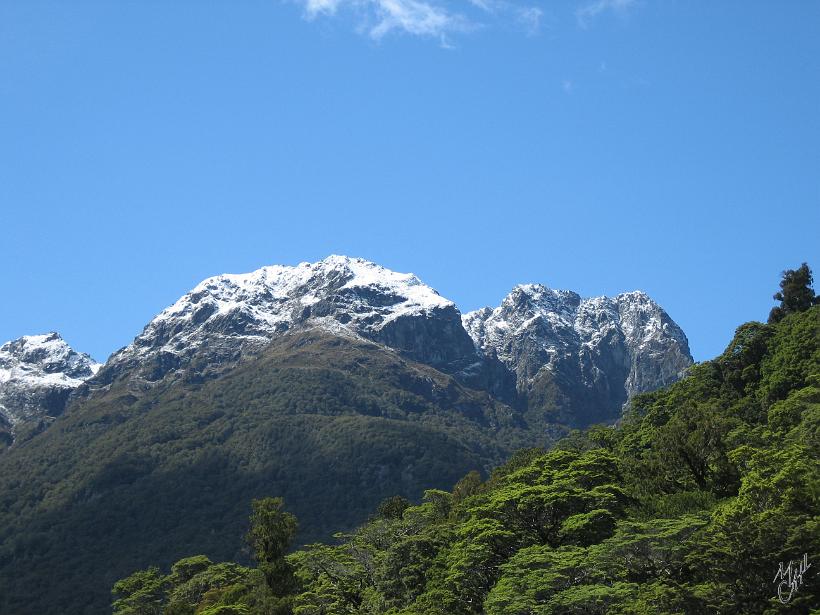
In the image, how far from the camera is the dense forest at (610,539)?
52.8 metres

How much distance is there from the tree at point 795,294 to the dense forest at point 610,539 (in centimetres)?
2766

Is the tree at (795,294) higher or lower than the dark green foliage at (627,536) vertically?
higher

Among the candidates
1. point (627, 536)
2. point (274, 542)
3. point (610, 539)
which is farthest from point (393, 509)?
point (627, 536)

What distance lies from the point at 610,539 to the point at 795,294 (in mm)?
103562

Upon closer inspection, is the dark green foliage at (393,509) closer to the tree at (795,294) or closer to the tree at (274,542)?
the tree at (274,542)

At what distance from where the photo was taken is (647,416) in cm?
12875

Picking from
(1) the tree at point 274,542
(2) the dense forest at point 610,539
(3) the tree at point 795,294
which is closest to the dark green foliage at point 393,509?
(2) the dense forest at point 610,539

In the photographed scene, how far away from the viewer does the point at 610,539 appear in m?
60.9

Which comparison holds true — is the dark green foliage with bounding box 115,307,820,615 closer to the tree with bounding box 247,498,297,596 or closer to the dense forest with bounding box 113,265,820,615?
the dense forest with bounding box 113,265,820,615

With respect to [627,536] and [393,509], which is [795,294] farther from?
[627,536]

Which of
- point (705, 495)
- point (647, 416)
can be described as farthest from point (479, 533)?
point (647, 416)

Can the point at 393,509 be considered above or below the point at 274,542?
above

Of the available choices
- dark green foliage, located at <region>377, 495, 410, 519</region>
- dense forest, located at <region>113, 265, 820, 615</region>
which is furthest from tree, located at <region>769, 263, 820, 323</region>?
dark green foliage, located at <region>377, 495, 410, 519</region>

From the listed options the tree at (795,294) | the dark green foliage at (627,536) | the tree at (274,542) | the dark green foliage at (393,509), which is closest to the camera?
the dark green foliage at (627,536)
